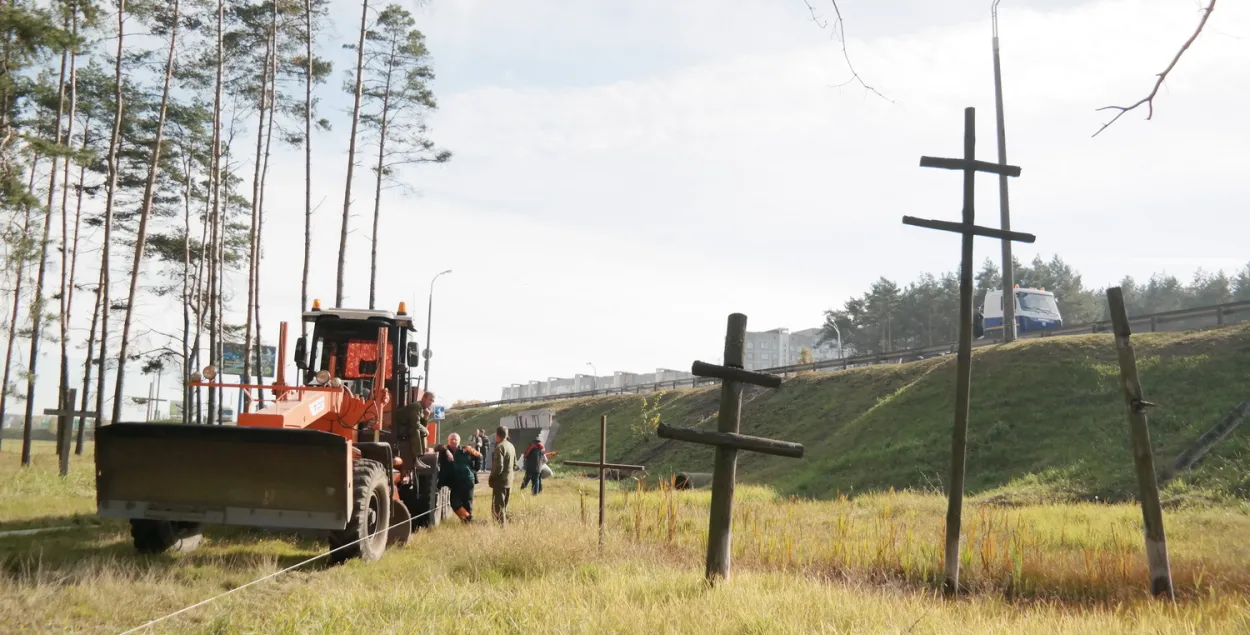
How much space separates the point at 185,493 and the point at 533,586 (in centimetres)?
413

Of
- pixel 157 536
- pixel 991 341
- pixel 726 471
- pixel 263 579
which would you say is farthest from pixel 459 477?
pixel 991 341

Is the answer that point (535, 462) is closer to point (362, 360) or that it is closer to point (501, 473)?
point (501, 473)

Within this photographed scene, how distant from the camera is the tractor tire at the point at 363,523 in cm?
988

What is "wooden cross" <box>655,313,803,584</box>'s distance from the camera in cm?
754

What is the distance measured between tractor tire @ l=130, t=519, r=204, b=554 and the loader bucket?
0.78 m

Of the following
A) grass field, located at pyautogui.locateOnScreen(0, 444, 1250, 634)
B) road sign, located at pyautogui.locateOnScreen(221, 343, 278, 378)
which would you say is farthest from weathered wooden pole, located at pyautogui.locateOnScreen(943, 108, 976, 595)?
road sign, located at pyautogui.locateOnScreen(221, 343, 278, 378)

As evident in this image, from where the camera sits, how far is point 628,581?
7.62 metres

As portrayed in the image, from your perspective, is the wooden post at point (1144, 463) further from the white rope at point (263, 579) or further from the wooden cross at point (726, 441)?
the white rope at point (263, 579)

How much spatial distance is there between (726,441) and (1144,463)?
4.39 meters

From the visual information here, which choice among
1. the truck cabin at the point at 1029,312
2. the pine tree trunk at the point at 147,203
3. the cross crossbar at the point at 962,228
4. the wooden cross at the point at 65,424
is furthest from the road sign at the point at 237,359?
the cross crossbar at the point at 962,228

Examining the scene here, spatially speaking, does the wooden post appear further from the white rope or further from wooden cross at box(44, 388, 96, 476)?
wooden cross at box(44, 388, 96, 476)

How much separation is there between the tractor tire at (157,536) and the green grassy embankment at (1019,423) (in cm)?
1456

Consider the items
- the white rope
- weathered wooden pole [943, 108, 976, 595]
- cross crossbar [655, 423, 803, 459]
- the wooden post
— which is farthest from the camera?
Result: weathered wooden pole [943, 108, 976, 595]

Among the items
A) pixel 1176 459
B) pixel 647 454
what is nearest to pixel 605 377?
pixel 647 454
